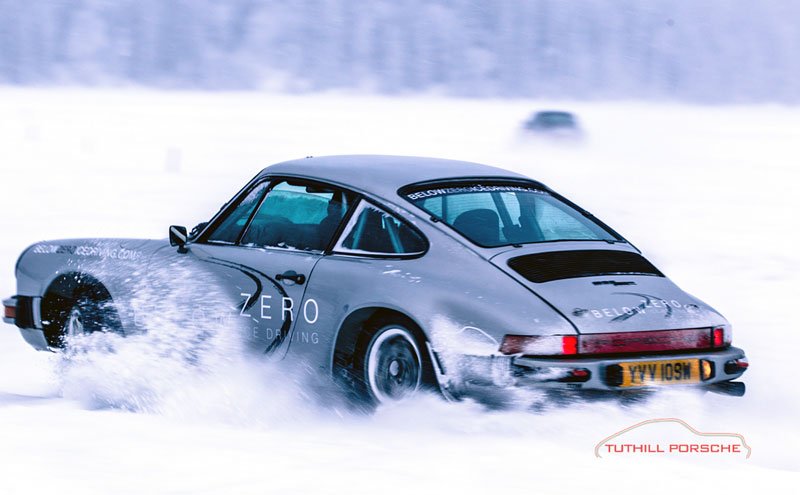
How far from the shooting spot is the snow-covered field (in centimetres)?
436

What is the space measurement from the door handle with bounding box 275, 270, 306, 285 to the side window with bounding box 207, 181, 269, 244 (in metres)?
0.57

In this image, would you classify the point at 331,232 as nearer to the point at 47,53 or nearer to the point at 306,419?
the point at 306,419

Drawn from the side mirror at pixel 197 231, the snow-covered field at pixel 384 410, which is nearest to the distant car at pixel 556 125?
the snow-covered field at pixel 384 410

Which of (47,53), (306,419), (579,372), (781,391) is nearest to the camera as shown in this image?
(579,372)

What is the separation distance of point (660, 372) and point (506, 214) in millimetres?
1266

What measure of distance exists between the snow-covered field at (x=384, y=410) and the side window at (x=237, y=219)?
729 millimetres

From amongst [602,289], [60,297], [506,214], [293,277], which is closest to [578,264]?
[602,289]

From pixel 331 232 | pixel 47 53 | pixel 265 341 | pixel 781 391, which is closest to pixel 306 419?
pixel 265 341

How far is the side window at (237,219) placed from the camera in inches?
250

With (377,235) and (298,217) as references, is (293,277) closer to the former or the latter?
(377,235)

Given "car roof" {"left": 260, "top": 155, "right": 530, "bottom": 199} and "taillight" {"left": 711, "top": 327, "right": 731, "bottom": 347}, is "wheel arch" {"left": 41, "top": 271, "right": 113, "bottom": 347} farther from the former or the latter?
"taillight" {"left": 711, "top": 327, "right": 731, "bottom": 347}

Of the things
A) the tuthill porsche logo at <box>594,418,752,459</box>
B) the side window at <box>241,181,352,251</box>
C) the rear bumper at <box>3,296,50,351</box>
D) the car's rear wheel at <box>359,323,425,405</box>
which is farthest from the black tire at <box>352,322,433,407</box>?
the rear bumper at <box>3,296,50,351</box>

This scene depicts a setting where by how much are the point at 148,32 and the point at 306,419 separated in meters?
85.1

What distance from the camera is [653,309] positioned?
5129 millimetres
